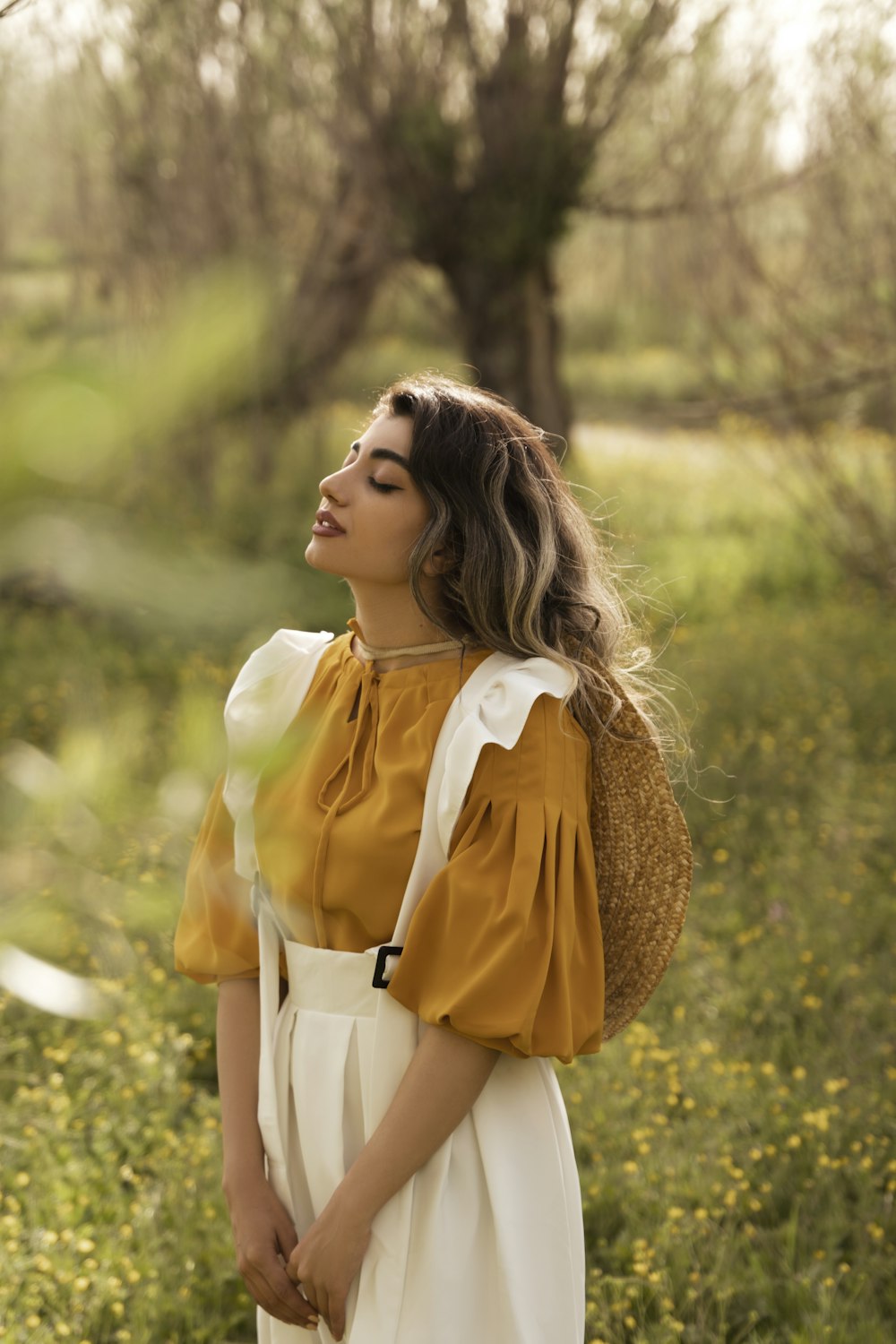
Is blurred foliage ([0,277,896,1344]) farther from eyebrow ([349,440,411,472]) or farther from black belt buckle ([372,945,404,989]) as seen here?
black belt buckle ([372,945,404,989])

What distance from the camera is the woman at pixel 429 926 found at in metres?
1.49

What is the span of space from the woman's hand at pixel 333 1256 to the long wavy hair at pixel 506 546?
0.68m

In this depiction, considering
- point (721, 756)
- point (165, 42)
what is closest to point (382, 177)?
point (165, 42)

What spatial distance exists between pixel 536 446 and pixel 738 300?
747 cm

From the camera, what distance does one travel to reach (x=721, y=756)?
18.4ft

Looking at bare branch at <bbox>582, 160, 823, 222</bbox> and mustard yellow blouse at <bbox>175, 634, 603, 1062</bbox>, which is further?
bare branch at <bbox>582, 160, 823, 222</bbox>

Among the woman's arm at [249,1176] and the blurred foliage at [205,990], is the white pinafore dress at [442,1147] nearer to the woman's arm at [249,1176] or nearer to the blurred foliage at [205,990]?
the woman's arm at [249,1176]

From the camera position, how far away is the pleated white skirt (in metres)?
1.52

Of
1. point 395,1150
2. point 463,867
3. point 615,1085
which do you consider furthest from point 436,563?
point 615,1085

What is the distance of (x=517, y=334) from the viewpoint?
988cm

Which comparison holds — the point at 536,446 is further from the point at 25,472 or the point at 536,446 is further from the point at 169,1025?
the point at 169,1025

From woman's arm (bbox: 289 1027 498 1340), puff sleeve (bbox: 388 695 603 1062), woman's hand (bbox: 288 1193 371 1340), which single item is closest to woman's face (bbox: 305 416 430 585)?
puff sleeve (bbox: 388 695 603 1062)

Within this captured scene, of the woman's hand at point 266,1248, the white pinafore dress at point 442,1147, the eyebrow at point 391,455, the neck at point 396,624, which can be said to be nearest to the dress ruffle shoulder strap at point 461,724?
the white pinafore dress at point 442,1147

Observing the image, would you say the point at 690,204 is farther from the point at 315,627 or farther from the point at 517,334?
the point at 315,627
